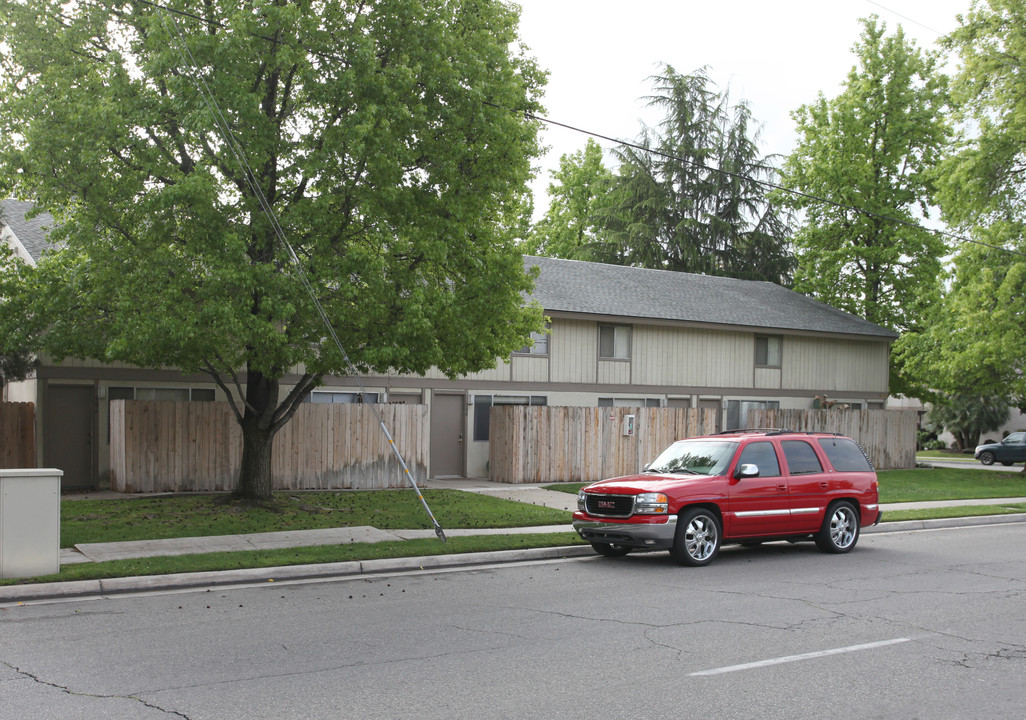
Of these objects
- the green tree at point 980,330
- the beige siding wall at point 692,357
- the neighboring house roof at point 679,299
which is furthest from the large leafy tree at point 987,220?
the beige siding wall at point 692,357

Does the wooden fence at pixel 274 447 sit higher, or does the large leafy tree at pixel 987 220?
the large leafy tree at pixel 987 220

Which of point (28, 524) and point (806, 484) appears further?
point (806, 484)

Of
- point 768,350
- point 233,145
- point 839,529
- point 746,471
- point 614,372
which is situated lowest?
point 839,529

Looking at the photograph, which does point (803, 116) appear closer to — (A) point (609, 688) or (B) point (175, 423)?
(B) point (175, 423)

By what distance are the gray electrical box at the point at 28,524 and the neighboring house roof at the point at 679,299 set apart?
16.6m

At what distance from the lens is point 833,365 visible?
3369cm

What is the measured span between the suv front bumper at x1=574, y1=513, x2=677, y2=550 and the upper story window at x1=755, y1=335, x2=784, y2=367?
66.3 ft

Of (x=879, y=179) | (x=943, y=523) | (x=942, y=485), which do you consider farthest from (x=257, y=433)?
(x=879, y=179)

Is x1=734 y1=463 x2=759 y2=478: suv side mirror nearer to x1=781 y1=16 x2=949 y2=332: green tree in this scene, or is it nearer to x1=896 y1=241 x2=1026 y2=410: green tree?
x1=896 y1=241 x2=1026 y2=410: green tree

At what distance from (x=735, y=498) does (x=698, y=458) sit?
0.90 meters

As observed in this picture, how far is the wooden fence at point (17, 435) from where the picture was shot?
18672 mm

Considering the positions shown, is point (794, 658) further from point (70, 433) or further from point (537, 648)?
point (70, 433)

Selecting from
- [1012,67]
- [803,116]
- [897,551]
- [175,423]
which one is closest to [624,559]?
[897,551]

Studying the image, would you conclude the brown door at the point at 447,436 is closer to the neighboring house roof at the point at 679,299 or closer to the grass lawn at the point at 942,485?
the grass lawn at the point at 942,485
